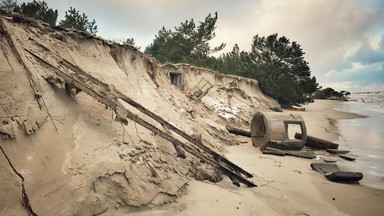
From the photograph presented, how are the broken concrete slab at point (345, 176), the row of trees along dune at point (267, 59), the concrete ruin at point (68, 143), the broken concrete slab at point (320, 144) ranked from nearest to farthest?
1. the concrete ruin at point (68, 143)
2. the broken concrete slab at point (345, 176)
3. the broken concrete slab at point (320, 144)
4. the row of trees along dune at point (267, 59)

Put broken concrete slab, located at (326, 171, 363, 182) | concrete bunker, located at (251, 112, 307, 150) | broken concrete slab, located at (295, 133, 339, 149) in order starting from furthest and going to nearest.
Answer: broken concrete slab, located at (295, 133, 339, 149), concrete bunker, located at (251, 112, 307, 150), broken concrete slab, located at (326, 171, 363, 182)

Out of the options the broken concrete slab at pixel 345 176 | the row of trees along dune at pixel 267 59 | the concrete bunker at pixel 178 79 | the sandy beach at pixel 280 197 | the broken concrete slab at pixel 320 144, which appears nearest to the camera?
the sandy beach at pixel 280 197

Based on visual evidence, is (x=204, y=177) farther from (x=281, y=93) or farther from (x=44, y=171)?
(x=281, y=93)

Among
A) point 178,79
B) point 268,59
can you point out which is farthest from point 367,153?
point 268,59

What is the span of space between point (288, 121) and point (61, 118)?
7592 mm

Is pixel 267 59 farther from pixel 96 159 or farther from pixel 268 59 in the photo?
pixel 96 159

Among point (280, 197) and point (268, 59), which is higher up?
point (268, 59)

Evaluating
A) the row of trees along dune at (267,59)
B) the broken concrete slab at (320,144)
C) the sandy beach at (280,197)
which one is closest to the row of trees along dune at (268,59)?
the row of trees along dune at (267,59)

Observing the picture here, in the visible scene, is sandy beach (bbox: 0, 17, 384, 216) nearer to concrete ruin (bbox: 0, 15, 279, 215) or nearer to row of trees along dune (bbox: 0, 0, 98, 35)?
concrete ruin (bbox: 0, 15, 279, 215)

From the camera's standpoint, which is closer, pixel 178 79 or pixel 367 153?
pixel 367 153

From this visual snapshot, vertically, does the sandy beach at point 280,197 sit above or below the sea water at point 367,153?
below

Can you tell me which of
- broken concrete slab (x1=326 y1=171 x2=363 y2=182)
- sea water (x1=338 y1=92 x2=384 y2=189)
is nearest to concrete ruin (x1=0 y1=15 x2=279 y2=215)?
broken concrete slab (x1=326 y1=171 x2=363 y2=182)

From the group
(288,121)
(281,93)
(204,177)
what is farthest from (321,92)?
(204,177)

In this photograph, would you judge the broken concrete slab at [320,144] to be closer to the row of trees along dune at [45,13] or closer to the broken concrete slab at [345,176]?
the broken concrete slab at [345,176]
